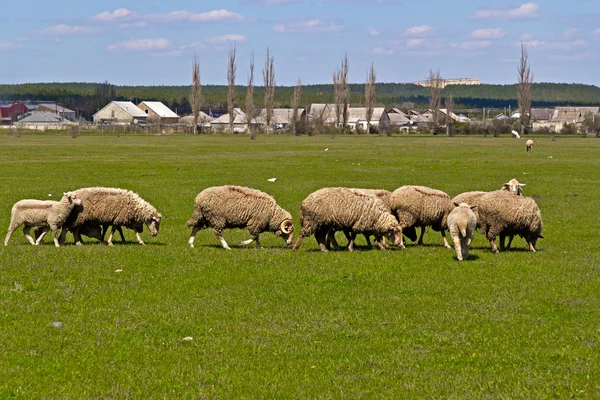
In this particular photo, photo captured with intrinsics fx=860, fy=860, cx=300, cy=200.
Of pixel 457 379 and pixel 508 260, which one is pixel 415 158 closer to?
pixel 508 260

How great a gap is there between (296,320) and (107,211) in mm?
8500

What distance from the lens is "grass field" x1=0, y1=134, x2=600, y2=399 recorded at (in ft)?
30.8

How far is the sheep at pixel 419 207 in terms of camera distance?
19.9 metres

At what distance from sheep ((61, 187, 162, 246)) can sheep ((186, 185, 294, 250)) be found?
1.41 meters

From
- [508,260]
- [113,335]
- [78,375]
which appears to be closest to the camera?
[78,375]

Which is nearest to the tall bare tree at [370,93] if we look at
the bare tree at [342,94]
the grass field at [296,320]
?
the bare tree at [342,94]

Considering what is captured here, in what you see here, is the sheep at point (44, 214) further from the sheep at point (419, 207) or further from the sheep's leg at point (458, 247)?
the sheep's leg at point (458, 247)

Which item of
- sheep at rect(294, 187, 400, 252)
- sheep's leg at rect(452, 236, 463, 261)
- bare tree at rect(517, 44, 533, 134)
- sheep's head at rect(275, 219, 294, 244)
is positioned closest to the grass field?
sheep's leg at rect(452, 236, 463, 261)

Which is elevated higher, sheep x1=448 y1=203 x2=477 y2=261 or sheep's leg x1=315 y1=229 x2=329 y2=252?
sheep x1=448 y1=203 x2=477 y2=261

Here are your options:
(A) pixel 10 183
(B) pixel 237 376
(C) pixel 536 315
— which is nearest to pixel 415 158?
(A) pixel 10 183

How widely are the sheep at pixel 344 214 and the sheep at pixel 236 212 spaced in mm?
810

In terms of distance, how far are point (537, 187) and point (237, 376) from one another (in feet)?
93.7

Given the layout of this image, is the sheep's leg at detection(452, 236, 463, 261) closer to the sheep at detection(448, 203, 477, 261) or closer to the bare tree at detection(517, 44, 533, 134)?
the sheep at detection(448, 203, 477, 261)

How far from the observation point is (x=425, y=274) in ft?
51.3
